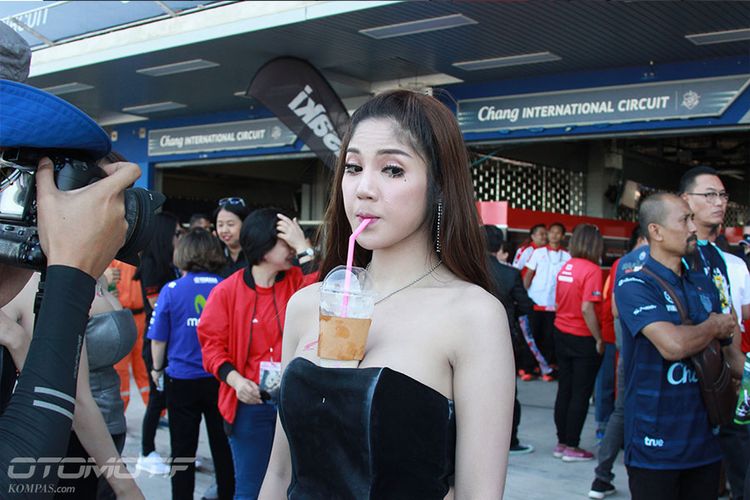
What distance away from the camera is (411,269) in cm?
205

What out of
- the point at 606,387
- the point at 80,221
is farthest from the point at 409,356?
the point at 606,387

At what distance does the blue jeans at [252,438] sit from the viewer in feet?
13.4

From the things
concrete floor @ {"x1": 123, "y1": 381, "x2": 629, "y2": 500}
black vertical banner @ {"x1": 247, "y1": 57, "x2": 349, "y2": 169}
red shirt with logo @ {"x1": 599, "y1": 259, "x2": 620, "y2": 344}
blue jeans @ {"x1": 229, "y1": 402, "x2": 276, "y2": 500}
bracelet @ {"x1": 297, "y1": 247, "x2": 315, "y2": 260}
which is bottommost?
concrete floor @ {"x1": 123, "y1": 381, "x2": 629, "y2": 500}

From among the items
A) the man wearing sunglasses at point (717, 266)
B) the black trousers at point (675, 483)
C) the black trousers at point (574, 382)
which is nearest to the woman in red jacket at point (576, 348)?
the black trousers at point (574, 382)

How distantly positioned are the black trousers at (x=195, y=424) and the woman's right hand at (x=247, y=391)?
951mm

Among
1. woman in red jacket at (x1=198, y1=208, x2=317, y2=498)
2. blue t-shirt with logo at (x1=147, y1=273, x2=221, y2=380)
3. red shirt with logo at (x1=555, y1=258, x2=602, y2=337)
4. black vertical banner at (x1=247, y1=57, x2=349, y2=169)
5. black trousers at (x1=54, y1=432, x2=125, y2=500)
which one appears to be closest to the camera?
black trousers at (x1=54, y1=432, x2=125, y2=500)

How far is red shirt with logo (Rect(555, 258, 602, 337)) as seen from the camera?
6.66 meters

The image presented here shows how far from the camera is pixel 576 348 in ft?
22.2

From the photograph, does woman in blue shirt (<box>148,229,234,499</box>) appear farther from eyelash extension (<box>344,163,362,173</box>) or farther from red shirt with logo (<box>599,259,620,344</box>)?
red shirt with logo (<box>599,259,620,344</box>)

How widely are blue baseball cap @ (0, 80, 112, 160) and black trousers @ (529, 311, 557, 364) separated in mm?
9326

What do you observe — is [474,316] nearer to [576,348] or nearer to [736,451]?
[736,451]

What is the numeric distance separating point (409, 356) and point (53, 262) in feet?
2.93

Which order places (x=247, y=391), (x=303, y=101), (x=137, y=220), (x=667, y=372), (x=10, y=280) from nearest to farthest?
(x=137, y=220), (x=10, y=280), (x=667, y=372), (x=247, y=391), (x=303, y=101)

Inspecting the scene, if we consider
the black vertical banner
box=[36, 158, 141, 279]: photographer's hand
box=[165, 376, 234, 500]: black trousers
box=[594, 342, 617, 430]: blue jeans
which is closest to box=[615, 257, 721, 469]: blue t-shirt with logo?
box=[165, 376, 234, 500]: black trousers
